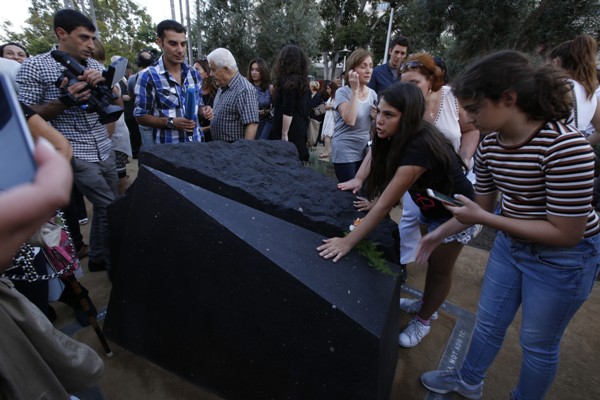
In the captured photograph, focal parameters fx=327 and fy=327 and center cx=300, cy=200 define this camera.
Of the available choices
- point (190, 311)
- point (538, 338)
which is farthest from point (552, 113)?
point (190, 311)

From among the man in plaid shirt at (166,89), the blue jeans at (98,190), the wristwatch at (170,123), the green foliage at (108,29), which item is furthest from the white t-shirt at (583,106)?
the green foliage at (108,29)

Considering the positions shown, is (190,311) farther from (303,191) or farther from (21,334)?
(303,191)

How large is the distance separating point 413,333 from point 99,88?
283 centimetres

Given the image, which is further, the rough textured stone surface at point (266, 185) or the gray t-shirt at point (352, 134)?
the gray t-shirt at point (352, 134)

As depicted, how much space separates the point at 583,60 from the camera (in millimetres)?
2230

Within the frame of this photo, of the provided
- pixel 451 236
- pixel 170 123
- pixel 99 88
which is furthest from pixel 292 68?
pixel 451 236

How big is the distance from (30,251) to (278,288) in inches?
45.3

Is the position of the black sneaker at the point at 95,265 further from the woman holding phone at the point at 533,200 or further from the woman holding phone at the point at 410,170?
the woman holding phone at the point at 533,200

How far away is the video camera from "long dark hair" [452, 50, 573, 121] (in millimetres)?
2255

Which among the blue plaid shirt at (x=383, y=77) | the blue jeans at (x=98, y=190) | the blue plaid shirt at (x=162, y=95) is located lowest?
the blue jeans at (x=98, y=190)

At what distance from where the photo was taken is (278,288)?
4.98 feet

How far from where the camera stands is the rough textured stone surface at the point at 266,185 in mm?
1861

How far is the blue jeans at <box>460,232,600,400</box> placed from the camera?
1.33 meters

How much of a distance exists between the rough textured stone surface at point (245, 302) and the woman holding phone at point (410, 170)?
9.6 inches
